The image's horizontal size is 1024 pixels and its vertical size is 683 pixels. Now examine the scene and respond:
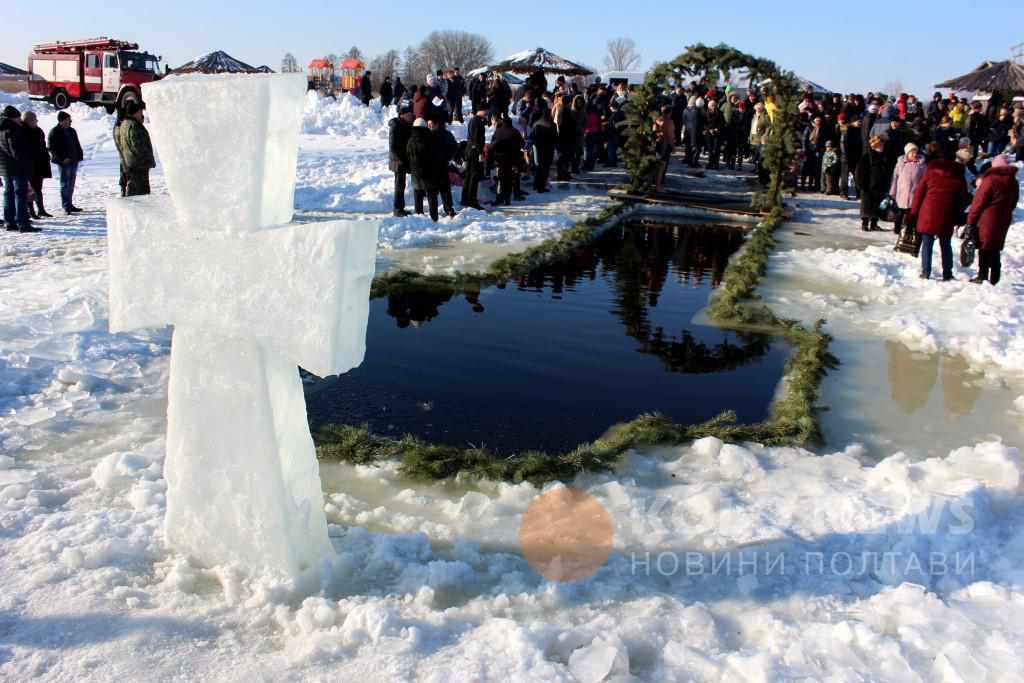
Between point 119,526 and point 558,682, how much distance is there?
7.35 ft

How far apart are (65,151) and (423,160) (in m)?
5.40

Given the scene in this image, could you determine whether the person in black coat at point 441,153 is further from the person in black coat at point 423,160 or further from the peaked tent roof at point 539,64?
the peaked tent roof at point 539,64

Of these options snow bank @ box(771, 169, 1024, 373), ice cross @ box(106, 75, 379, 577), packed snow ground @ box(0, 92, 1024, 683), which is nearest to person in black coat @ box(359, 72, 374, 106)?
snow bank @ box(771, 169, 1024, 373)

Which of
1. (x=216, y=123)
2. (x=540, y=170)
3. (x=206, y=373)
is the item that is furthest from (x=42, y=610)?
(x=540, y=170)

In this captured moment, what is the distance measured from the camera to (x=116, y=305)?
3604 millimetres

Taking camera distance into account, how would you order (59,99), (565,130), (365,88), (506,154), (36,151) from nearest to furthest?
(36,151) → (506,154) → (565,130) → (365,88) → (59,99)

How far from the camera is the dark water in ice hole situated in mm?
5820

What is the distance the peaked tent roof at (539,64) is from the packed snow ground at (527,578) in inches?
1066

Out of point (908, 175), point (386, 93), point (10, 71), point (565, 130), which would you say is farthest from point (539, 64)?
point (10, 71)

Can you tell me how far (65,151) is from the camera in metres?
12.8

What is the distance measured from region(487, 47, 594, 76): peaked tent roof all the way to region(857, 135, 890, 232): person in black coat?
17.5m

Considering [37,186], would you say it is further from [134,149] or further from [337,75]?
[337,75]

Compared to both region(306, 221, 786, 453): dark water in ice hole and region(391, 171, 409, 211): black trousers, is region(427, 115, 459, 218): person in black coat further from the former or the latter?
region(306, 221, 786, 453): dark water in ice hole

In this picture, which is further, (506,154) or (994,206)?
(506,154)
